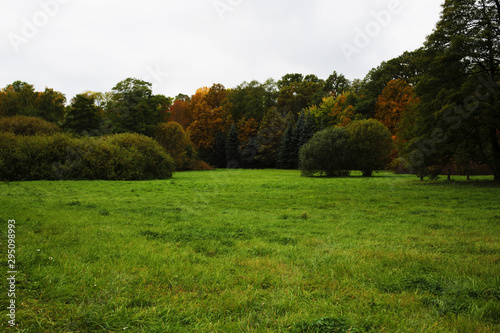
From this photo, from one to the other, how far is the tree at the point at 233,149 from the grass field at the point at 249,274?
149ft

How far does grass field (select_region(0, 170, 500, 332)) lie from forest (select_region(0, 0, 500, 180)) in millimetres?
11925

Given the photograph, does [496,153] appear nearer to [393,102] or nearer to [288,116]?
[393,102]

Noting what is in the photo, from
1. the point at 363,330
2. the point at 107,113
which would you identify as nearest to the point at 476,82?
the point at 363,330

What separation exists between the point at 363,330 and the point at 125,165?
21.1 metres

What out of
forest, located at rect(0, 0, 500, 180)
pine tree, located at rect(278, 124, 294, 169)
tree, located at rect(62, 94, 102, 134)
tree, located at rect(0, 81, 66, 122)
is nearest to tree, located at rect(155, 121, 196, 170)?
forest, located at rect(0, 0, 500, 180)

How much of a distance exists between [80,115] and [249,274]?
37121 millimetres

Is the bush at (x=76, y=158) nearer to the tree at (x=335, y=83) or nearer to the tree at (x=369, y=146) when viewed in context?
the tree at (x=369, y=146)

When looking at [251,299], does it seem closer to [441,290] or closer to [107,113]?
[441,290]

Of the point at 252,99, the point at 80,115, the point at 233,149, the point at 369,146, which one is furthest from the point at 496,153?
the point at 252,99

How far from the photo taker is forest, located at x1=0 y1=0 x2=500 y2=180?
16859 mm

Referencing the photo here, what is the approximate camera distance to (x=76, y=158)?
1964 cm

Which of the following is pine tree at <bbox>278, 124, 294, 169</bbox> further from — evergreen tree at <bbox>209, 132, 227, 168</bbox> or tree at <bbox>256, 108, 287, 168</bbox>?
evergreen tree at <bbox>209, 132, 227, 168</bbox>

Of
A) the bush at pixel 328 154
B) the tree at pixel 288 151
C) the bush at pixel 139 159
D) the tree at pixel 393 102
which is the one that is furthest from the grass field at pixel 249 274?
the tree at pixel 288 151

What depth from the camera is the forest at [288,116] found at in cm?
1686
